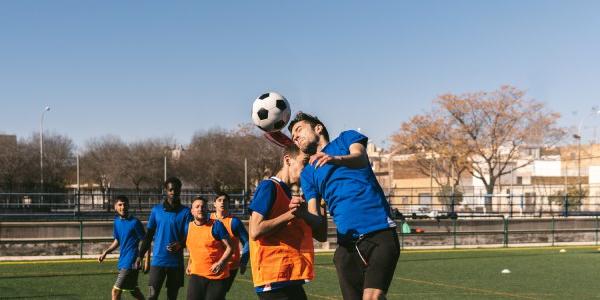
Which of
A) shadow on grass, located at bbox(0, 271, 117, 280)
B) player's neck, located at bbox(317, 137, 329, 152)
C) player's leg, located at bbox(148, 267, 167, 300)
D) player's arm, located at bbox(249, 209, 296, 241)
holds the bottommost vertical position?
shadow on grass, located at bbox(0, 271, 117, 280)

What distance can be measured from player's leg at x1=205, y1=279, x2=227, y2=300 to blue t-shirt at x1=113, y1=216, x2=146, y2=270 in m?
2.61

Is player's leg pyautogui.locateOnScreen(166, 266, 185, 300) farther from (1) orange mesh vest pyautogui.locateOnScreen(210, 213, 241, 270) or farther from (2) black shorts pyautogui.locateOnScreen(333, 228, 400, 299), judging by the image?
(2) black shorts pyautogui.locateOnScreen(333, 228, 400, 299)

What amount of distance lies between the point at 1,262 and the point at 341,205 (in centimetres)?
1624

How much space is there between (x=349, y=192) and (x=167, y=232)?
3985mm

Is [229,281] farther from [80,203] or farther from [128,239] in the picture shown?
[80,203]

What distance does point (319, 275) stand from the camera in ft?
54.7

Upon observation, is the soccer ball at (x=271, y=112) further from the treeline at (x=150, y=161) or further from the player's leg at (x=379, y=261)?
the treeline at (x=150, y=161)

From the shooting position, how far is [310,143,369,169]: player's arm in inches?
187

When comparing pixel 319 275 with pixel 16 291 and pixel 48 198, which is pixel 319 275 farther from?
pixel 48 198

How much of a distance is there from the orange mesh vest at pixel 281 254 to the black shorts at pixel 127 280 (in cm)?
475

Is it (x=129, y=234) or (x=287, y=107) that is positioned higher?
(x=287, y=107)

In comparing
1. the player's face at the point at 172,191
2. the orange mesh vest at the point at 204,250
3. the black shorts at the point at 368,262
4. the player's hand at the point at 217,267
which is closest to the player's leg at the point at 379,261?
the black shorts at the point at 368,262

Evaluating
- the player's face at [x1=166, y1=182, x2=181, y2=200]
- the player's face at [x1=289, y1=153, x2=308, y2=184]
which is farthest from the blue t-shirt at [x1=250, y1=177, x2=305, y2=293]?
the player's face at [x1=166, y1=182, x2=181, y2=200]

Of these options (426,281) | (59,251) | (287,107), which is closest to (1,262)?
(59,251)
